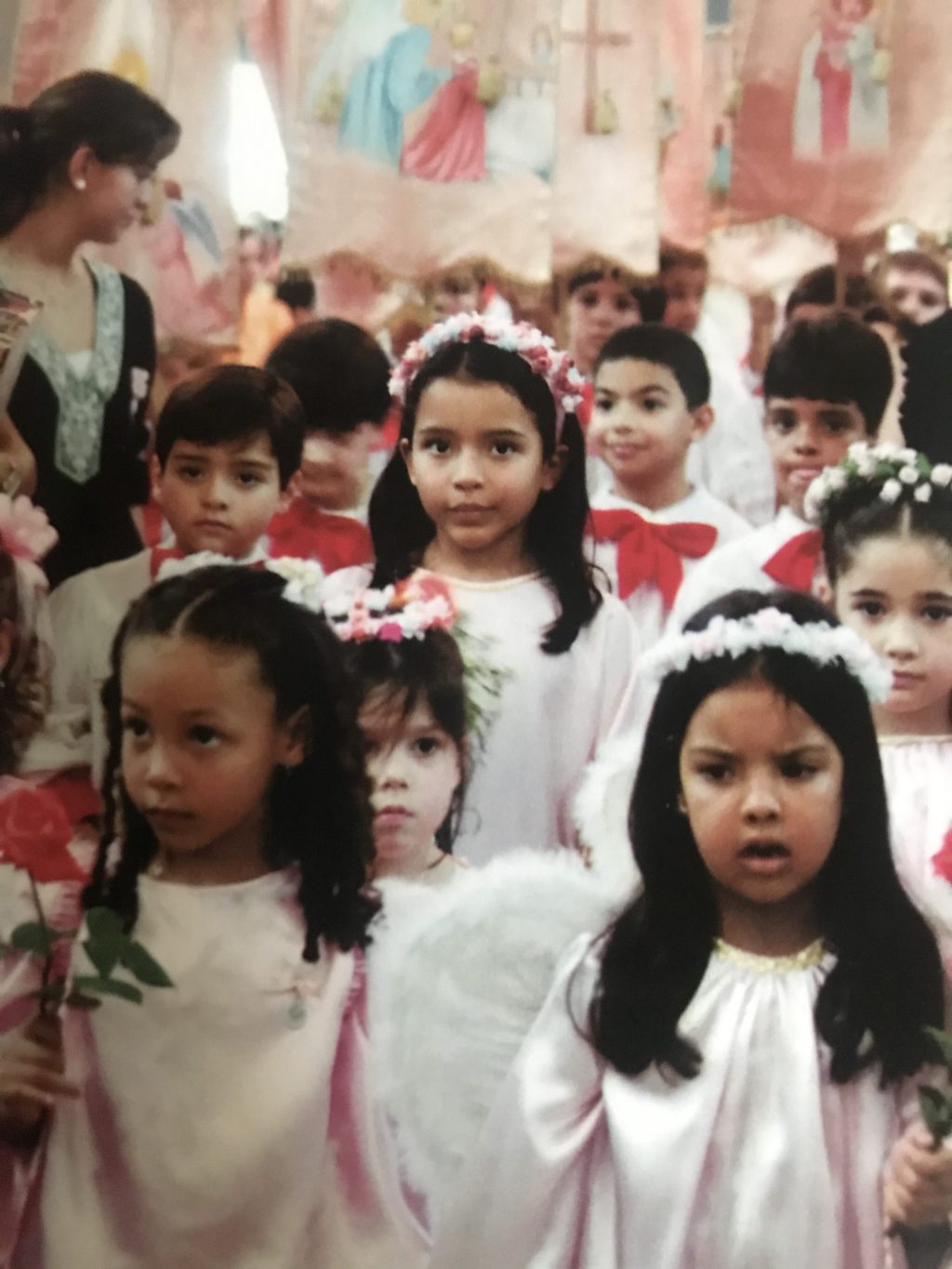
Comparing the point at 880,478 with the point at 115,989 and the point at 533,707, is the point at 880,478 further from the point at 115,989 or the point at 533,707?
the point at 115,989

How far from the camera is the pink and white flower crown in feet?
5.08

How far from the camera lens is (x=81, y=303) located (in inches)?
65.1

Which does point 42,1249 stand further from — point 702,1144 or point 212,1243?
point 702,1144

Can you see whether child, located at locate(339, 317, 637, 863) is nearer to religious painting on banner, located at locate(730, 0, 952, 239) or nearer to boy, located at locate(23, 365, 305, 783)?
boy, located at locate(23, 365, 305, 783)

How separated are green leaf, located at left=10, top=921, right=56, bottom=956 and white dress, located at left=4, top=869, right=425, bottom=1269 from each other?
0.04 m

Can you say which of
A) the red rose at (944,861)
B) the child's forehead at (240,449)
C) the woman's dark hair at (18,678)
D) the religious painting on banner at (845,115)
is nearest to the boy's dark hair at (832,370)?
the religious painting on banner at (845,115)

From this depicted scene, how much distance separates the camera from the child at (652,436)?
5.32 feet

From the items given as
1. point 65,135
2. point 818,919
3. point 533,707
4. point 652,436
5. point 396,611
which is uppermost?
point 65,135

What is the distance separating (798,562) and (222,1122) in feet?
2.81

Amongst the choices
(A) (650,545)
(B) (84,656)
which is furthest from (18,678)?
(A) (650,545)

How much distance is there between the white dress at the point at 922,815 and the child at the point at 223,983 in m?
0.56

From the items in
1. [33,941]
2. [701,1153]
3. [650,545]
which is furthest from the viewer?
[650,545]

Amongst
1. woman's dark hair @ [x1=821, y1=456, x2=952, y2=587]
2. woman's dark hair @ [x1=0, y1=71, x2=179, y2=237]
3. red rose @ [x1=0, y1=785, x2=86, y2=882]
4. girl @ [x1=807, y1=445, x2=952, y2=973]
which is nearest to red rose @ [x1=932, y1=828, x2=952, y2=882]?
girl @ [x1=807, y1=445, x2=952, y2=973]

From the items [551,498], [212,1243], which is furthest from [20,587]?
[212,1243]
